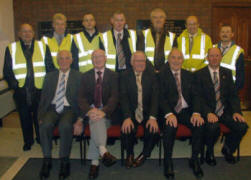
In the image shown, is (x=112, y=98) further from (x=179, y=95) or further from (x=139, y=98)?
(x=179, y=95)

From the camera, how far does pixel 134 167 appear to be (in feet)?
11.0

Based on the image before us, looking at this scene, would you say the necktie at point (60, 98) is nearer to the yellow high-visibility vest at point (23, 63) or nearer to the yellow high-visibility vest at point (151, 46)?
the yellow high-visibility vest at point (23, 63)

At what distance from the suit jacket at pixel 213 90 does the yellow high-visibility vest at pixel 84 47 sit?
56.6 inches

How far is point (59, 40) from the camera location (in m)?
4.02

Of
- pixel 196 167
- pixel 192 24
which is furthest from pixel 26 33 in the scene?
pixel 196 167

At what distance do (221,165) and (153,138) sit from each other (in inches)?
34.5

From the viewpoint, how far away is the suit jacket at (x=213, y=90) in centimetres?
348

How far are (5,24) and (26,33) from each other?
2116 millimetres

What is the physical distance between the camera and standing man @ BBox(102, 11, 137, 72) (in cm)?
397

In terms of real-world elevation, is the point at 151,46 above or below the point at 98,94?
above

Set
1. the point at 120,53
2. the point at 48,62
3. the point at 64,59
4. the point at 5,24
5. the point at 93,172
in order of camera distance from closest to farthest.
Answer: the point at 93,172 → the point at 64,59 → the point at 48,62 → the point at 120,53 → the point at 5,24

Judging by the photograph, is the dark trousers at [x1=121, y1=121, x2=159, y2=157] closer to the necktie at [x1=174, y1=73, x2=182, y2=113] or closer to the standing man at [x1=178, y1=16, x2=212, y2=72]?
the necktie at [x1=174, y1=73, x2=182, y2=113]

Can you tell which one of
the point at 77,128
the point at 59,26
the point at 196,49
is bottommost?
the point at 77,128

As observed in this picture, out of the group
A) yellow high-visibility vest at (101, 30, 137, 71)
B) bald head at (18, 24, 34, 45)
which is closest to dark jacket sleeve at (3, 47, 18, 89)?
bald head at (18, 24, 34, 45)
